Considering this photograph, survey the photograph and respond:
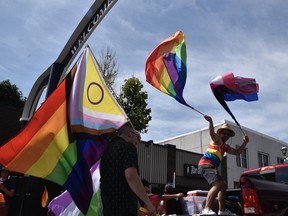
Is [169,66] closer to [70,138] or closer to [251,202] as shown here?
[251,202]

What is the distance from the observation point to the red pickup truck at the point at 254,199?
5.27 meters

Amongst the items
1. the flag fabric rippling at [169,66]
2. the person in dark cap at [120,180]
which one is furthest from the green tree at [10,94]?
the person in dark cap at [120,180]

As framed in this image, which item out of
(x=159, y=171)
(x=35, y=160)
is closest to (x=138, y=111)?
(x=159, y=171)

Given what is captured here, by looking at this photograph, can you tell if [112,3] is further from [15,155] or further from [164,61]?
[15,155]

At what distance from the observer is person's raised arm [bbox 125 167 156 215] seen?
133 inches

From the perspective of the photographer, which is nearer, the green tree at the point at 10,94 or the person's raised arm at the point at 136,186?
the person's raised arm at the point at 136,186

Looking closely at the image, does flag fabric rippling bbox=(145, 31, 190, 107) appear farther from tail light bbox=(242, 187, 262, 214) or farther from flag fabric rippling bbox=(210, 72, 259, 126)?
tail light bbox=(242, 187, 262, 214)

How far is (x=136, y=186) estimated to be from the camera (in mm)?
3443

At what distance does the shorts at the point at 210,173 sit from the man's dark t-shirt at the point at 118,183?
229 cm

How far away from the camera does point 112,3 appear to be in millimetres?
5469

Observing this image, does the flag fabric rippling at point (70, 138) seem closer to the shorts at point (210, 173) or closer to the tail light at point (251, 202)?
the shorts at point (210, 173)

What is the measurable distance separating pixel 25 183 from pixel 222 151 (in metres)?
3.10

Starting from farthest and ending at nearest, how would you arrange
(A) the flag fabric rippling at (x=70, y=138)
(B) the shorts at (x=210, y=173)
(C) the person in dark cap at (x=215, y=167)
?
1. (B) the shorts at (x=210, y=173)
2. (C) the person in dark cap at (x=215, y=167)
3. (A) the flag fabric rippling at (x=70, y=138)

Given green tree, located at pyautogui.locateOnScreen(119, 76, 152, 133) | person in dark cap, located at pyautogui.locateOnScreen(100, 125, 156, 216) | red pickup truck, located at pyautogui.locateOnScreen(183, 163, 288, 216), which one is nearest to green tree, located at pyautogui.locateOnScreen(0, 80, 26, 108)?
green tree, located at pyautogui.locateOnScreen(119, 76, 152, 133)
